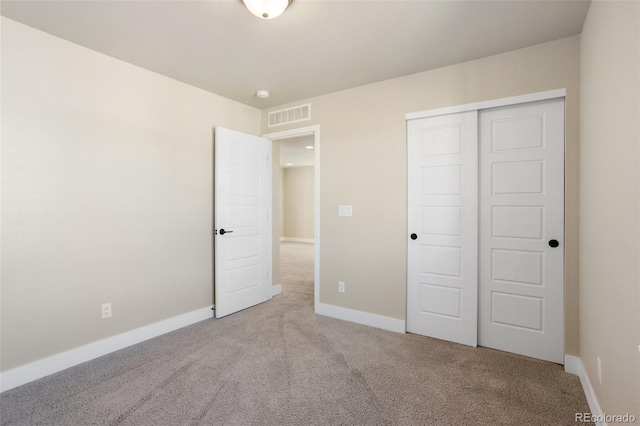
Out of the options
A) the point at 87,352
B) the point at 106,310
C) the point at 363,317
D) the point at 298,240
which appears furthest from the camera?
the point at 298,240

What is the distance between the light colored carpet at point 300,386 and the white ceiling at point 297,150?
396 centimetres

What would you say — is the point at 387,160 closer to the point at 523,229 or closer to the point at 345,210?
the point at 345,210

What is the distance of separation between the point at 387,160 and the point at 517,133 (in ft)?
3.74

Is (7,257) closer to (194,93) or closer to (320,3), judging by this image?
(194,93)

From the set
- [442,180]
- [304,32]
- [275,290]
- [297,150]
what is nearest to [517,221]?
[442,180]

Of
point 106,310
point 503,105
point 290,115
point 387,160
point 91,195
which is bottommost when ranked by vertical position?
point 106,310

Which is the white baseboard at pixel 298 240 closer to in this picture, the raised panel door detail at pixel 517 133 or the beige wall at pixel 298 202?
the beige wall at pixel 298 202

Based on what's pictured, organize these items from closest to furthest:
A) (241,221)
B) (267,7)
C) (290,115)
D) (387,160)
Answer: (267,7)
(387,160)
(241,221)
(290,115)

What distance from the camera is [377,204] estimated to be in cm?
321

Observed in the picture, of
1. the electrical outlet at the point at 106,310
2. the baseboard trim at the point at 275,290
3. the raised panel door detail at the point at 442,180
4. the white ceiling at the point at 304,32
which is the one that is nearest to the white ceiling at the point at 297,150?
the baseboard trim at the point at 275,290

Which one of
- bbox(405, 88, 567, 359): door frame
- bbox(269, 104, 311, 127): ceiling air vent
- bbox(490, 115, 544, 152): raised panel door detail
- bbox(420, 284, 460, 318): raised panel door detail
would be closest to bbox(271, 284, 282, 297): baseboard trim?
bbox(405, 88, 567, 359): door frame

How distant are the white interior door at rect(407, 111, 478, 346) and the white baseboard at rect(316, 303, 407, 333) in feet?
0.39

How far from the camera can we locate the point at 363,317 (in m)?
3.29

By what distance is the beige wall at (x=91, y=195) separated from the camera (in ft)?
7.03
